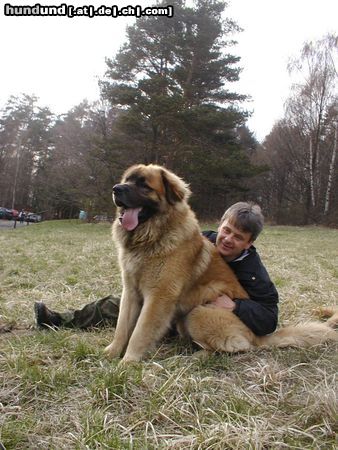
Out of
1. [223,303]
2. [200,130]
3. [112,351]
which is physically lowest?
[112,351]

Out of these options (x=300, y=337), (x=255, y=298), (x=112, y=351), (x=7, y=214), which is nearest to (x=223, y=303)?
(x=255, y=298)

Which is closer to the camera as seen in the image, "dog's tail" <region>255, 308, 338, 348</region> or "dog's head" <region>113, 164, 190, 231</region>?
"dog's tail" <region>255, 308, 338, 348</region>

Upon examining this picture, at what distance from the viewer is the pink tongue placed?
2.99 m

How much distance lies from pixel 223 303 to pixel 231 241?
0.53m

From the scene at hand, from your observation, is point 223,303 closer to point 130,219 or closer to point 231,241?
point 231,241

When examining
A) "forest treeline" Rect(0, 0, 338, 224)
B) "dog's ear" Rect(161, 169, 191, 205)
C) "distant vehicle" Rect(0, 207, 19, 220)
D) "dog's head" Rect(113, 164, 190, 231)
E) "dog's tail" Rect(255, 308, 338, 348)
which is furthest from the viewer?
"distant vehicle" Rect(0, 207, 19, 220)

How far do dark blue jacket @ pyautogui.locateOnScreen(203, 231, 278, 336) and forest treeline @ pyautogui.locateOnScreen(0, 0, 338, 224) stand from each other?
673 inches

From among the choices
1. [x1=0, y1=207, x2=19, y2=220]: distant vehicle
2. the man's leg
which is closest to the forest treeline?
[x1=0, y1=207, x2=19, y2=220]: distant vehicle

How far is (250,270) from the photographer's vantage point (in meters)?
3.06

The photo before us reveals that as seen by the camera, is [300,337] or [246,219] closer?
[300,337]

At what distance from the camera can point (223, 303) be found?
2.82 m

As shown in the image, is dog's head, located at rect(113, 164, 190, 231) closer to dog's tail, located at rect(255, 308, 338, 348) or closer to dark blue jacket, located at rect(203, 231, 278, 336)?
dark blue jacket, located at rect(203, 231, 278, 336)

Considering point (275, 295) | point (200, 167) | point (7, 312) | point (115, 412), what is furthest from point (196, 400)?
point (200, 167)

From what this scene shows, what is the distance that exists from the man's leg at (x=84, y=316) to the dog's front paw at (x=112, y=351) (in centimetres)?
69
